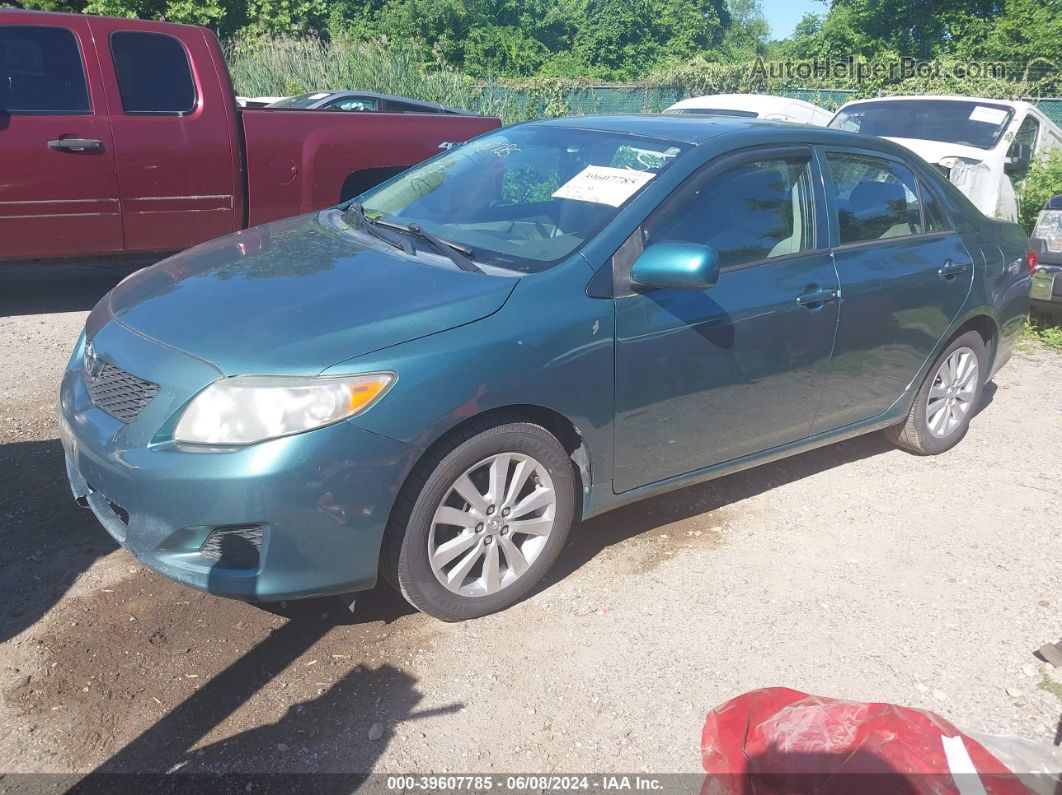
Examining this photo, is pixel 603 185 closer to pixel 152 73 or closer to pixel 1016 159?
pixel 152 73

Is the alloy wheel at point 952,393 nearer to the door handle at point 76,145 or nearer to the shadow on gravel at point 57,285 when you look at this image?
the door handle at point 76,145

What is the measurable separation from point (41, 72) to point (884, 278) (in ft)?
17.9

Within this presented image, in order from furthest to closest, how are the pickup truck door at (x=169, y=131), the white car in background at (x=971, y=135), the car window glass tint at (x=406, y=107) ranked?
the car window glass tint at (x=406, y=107) < the white car in background at (x=971, y=135) < the pickup truck door at (x=169, y=131)

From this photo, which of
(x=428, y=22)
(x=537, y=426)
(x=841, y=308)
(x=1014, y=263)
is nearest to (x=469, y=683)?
(x=537, y=426)

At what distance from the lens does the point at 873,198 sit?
4578 millimetres

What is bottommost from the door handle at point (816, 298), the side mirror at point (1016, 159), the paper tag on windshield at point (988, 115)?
the door handle at point (816, 298)

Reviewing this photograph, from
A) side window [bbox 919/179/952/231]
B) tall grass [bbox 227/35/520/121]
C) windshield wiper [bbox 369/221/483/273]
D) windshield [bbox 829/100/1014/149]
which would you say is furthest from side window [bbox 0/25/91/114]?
tall grass [bbox 227/35/520/121]

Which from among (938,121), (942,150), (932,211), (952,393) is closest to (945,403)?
(952,393)

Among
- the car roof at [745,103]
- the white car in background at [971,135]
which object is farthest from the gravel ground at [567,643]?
the car roof at [745,103]

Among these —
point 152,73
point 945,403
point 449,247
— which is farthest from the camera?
point 152,73

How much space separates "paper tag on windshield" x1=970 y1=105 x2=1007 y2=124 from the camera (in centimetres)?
980

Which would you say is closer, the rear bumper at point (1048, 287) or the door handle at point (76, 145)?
the door handle at point (76, 145)

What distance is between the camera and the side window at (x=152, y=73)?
6527mm

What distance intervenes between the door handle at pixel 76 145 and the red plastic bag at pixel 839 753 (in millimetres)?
5617
